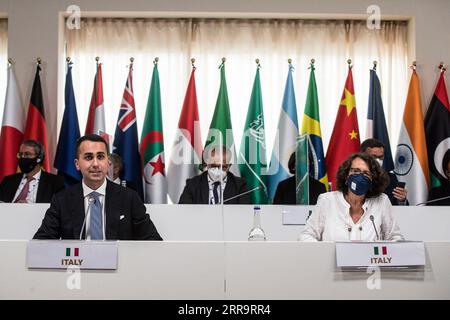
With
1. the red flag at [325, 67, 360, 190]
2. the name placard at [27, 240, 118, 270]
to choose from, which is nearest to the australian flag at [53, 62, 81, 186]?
the red flag at [325, 67, 360, 190]

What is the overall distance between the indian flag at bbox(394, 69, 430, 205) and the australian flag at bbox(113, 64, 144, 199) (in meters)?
2.22

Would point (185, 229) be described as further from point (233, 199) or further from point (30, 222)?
point (30, 222)

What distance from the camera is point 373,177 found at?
311 centimetres

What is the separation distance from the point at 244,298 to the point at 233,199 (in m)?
2.15

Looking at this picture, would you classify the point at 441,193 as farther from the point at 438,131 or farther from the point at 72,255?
the point at 72,255

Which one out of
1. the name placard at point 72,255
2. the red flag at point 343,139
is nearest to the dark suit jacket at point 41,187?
the red flag at point 343,139

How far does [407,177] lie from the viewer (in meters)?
5.46

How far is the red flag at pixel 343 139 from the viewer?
18.3 ft

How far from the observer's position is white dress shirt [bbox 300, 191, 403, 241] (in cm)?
301

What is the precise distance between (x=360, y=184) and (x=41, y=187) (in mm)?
2634

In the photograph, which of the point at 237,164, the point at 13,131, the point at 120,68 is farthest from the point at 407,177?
the point at 13,131

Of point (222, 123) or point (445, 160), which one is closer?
point (445, 160)

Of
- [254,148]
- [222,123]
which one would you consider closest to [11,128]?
[222,123]

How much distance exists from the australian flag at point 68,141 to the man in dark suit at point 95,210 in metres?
2.33
